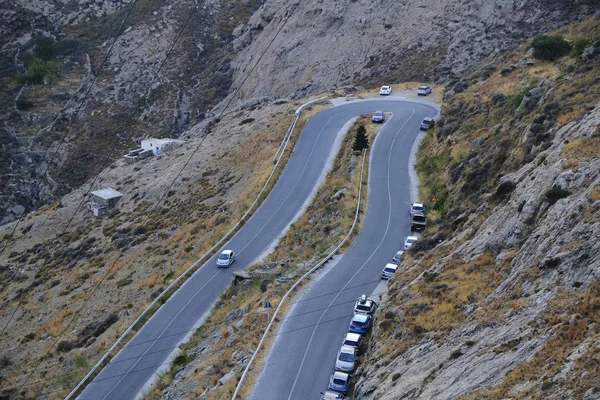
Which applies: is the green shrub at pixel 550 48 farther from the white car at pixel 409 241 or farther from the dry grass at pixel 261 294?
the white car at pixel 409 241

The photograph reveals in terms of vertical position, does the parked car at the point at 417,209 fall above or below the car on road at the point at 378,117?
below

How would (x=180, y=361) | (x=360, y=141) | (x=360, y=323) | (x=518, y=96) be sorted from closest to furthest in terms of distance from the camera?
1. (x=360, y=323)
2. (x=180, y=361)
3. (x=518, y=96)
4. (x=360, y=141)

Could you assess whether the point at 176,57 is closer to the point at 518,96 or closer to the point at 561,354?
the point at 518,96

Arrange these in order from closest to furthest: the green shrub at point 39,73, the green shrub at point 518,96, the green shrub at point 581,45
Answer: the green shrub at point 581,45
the green shrub at point 518,96
the green shrub at point 39,73

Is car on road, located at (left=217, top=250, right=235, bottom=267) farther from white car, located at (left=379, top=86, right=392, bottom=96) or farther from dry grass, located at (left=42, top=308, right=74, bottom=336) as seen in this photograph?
white car, located at (left=379, top=86, right=392, bottom=96)

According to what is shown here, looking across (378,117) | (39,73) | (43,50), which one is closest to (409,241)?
(378,117)

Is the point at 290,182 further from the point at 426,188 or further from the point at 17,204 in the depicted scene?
the point at 17,204

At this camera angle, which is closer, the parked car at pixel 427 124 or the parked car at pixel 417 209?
the parked car at pixel 417 209

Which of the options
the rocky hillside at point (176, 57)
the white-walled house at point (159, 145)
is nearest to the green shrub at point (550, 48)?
the rocky hillside at point (176, 57)
